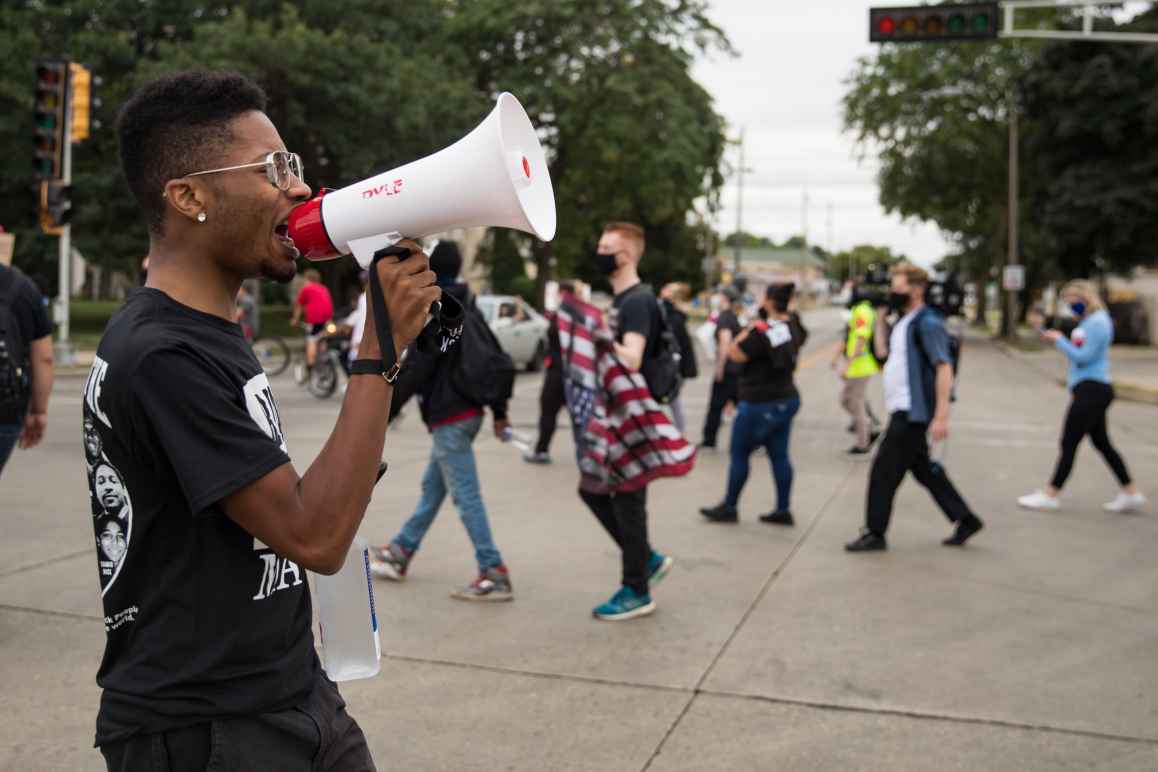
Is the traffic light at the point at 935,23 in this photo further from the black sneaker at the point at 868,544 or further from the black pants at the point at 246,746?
the black pants at the point at 246,746

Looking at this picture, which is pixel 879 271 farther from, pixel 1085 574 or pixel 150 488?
pixel 150 488

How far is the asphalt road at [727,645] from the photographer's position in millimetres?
4090

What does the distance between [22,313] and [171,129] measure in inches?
149

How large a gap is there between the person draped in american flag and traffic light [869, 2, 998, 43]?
11110 mm

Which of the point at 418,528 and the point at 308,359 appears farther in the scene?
the point at 308,359

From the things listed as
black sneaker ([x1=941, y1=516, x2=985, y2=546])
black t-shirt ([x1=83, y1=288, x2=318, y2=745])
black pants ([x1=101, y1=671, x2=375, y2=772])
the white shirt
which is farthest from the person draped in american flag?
black t-shirt ([x1=83, y1=288, x2=318, y2=745])

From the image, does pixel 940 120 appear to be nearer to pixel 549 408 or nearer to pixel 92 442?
pixel 549 408

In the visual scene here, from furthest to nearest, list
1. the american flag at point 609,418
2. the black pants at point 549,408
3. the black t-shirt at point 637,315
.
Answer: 1. the black pants at point 549,408
2. the black t-shirt at point 637,315
3. the american flag at point 609,418

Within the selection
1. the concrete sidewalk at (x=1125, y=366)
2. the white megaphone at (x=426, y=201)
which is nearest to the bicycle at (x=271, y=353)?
the concrete sidewalk at (x=1125, y=366)

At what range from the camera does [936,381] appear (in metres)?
7.38

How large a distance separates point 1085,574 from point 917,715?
2873mm

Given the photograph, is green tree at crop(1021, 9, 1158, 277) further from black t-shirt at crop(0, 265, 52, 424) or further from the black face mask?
black t-shirt at crop(0, 265, 52, 424)

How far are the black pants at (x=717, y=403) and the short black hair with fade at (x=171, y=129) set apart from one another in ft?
33.3

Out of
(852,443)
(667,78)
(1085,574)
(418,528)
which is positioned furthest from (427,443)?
(667,78)
